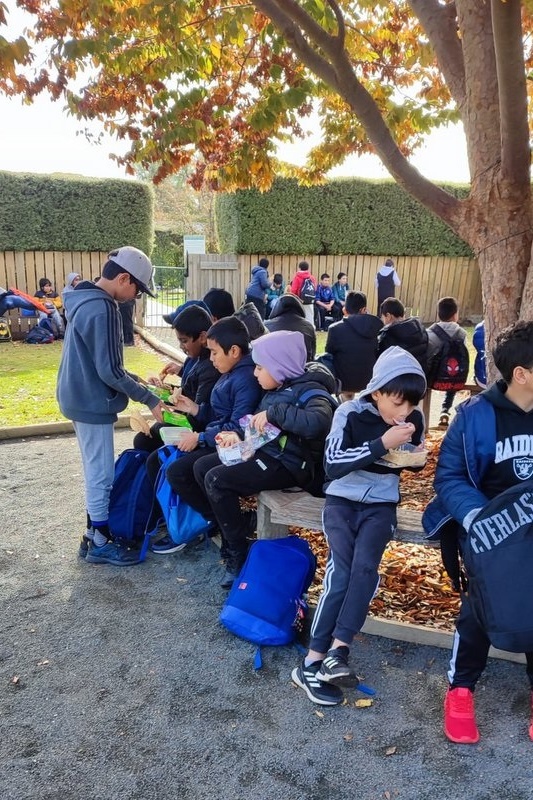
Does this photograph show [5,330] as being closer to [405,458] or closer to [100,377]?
[100,377]

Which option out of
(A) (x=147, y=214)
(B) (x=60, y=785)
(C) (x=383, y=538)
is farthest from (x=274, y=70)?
(A) (x=147, y=214)

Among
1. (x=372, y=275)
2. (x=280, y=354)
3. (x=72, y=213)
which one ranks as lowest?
(x=280, y=354)

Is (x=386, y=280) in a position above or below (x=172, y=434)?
above

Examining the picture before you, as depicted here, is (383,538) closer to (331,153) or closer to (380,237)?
(331,153)

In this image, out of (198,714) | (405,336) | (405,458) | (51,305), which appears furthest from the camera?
(51,305)

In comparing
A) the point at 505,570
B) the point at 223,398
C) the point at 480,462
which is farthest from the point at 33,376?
the point at 505,570

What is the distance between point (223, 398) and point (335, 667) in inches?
68.5

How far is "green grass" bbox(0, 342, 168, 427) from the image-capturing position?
7176 mm

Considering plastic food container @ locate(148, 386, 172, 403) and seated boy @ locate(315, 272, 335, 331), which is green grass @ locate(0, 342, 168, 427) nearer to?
plastic food container @ locate(148, 386, 172, 403)

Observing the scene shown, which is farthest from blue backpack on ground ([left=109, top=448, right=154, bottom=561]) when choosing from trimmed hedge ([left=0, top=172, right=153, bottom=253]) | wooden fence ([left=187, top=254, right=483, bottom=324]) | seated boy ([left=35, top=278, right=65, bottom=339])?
wooden fence ([left=187, top=254, right=483, bottom=324])

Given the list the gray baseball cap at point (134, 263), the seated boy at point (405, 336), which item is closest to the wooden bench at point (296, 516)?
the gray baseball cap at point (134, 263)

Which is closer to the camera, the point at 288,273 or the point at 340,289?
the point at 340,289

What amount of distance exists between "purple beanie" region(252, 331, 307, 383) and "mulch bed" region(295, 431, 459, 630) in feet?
4.38

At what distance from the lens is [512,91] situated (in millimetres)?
3354
